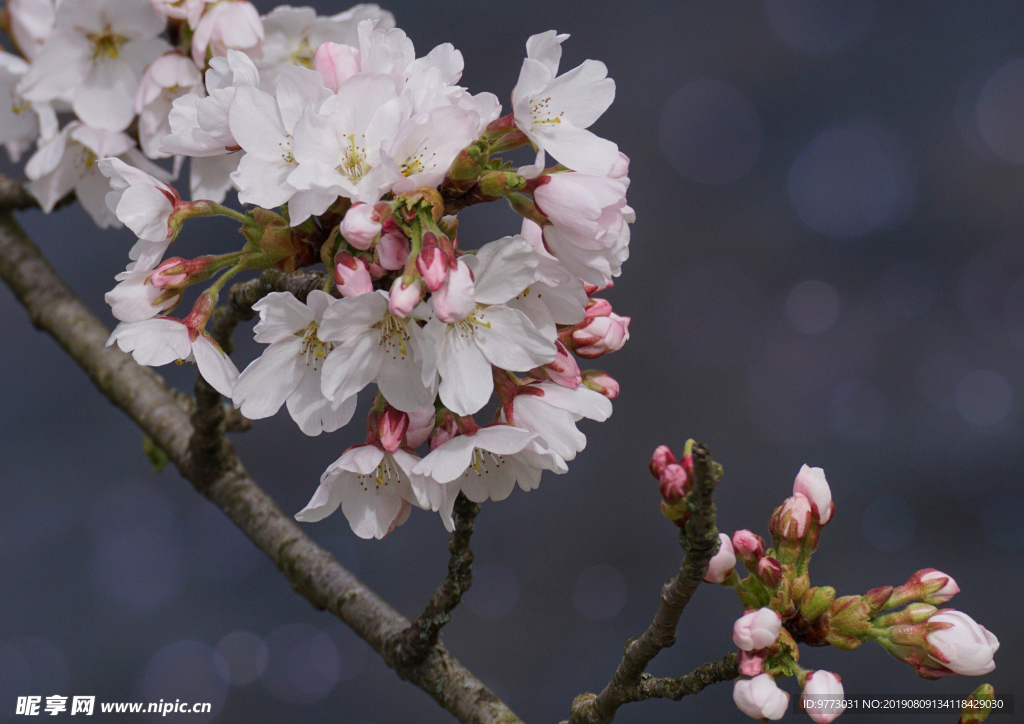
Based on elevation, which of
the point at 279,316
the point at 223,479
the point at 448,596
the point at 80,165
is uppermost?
the point at 279,316

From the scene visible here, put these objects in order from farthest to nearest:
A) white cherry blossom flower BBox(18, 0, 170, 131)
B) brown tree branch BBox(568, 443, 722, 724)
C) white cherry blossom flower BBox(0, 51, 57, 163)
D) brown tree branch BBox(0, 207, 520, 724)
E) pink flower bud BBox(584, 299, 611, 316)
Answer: white cherry blossom flower BBox(0, 51, 57, 163), white cherry blossom flower BBox(18, 0, 170, 131), brown tree branch BBox(0, 207, 520, 724), pink flower bud BBox(584, 299, 611, 316), brown tree branch BBox(568, 443, 722, 724)

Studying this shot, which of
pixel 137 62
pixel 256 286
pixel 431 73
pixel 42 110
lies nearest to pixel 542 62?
pixel 431 73

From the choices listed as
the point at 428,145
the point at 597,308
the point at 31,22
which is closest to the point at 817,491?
the point at 597,308

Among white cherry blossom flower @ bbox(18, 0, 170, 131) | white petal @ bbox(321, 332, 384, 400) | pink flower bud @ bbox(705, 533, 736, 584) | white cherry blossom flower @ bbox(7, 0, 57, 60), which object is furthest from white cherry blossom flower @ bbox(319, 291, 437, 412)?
Answer: white cherry blossom flower @ bbox(7, 0, 57, 60)

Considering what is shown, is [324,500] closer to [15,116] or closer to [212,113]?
[212,113]

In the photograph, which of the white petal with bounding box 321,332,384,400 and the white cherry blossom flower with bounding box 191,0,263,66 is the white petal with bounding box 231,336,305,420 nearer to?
the white petal with bounding box 321,332,384,400

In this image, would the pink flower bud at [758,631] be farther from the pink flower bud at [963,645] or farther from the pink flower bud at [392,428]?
the pink flower bud at [392,428]

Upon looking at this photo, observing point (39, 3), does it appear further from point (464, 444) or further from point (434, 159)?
point (464, 444)
